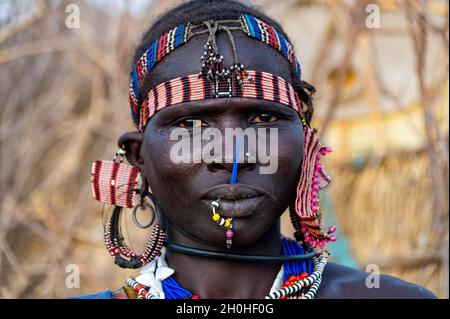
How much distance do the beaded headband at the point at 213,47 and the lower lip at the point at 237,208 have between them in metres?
0.32

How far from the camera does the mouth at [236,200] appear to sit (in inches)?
85.2

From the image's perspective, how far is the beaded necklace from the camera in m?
2.31

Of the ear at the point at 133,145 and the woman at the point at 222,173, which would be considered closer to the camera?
the woman at the point at 222,173

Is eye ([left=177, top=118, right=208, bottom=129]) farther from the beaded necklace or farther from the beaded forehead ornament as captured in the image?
the beaded necklace

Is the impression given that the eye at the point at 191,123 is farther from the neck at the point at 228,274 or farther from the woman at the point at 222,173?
the neck at the point at 228,274

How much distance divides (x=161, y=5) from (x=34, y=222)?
188cm

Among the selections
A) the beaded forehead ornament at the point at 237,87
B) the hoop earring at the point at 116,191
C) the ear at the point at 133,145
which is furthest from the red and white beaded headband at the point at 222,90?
the hoop earring at the point at 116,191

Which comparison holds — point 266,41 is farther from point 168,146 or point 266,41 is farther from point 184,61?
point 168,146

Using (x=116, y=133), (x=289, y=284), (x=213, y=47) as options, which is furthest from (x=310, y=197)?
(x=116, y=133)

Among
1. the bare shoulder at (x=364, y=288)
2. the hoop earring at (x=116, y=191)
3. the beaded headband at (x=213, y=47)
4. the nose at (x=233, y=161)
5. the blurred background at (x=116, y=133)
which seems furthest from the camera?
the blurred background at (x=116, y=133)

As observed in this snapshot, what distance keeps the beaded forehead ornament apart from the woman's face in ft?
0.08

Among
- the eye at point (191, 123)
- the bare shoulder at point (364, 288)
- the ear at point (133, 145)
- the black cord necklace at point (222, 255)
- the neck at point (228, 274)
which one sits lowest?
the bare shoulder at point (364, 288)

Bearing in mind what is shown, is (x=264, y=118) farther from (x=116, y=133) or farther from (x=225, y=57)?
(x=116, y=133)

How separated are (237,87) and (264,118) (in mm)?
134
